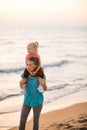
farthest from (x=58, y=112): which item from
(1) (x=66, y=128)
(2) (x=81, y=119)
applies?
(1) (x=66, y=128)

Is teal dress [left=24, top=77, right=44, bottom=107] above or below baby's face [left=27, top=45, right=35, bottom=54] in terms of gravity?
below

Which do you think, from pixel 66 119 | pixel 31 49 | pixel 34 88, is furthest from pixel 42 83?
pixel 66 119

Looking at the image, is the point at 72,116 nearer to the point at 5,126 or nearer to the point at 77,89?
the point at 5,126

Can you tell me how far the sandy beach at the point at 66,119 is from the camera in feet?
13.0

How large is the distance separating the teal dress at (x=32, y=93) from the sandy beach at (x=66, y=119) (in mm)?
962

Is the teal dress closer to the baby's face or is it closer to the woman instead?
the woman

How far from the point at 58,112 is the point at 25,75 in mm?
2104

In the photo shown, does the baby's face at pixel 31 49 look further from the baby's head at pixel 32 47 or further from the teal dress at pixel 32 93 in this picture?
the teal dress at pixel 32 93

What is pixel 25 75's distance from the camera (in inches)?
122

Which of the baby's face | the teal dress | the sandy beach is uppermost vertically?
the baby's face

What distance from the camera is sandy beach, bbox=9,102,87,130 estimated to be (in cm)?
397

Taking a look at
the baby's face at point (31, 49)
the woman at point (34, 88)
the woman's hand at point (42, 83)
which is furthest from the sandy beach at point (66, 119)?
the baby's face at point (31, 49)

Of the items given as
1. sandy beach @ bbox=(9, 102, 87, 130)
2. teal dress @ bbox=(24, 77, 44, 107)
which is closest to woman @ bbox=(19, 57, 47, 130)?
teal dress @ bbox=(24, 77, 44, 107)

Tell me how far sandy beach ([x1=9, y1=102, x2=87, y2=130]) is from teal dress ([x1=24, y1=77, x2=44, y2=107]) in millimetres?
962
